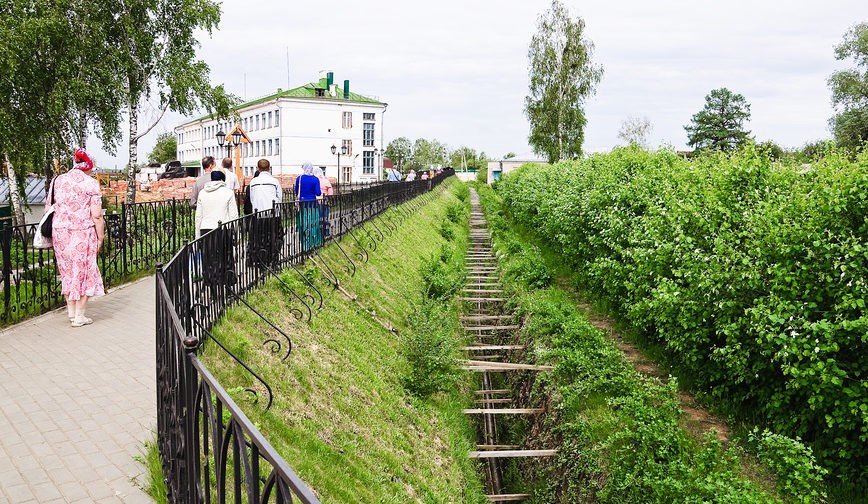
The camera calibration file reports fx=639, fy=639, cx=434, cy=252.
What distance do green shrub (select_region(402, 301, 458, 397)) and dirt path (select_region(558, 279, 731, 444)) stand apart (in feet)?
10.4

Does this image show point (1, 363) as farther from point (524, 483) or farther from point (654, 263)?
point (654, 263)

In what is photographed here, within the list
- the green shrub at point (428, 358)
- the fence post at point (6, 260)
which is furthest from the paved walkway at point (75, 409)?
the green shrub at point (428, 358)

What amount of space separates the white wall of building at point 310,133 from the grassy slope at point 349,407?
163ft

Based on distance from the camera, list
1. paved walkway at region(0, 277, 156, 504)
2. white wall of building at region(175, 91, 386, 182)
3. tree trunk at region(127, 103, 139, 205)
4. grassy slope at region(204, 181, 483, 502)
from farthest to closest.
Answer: white wall of building at region(175, 91, 386, 182), tree trunk at region(127, 103, 139, 205), grassy slope at region(204, 181, 483, 502), paved walkway at region(0, 277, 156, 504)

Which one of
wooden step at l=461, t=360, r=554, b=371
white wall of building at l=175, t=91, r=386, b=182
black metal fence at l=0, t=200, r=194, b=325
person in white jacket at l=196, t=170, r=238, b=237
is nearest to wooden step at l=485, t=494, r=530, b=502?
wooden step at l=461, t=360, r=554, b=371

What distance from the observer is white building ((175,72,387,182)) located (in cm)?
5978

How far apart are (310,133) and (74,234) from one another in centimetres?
5405

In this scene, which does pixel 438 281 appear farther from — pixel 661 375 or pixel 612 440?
pixel 612 440

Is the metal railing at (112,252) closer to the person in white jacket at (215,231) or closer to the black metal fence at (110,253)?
the black metal fence at (110,253)

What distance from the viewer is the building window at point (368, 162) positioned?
64562 mm

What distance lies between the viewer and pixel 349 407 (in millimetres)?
7668

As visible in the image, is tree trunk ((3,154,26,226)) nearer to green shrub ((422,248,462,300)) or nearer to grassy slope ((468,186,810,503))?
green shrub ((422,248,462,300))

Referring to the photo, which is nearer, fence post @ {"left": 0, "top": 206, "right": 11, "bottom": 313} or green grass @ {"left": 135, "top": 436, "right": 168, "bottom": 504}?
green grass @ {"left": 135, "top": 436, "right": 168, "bottom": 504}

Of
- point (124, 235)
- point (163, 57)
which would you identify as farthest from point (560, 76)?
point (124, 235)
